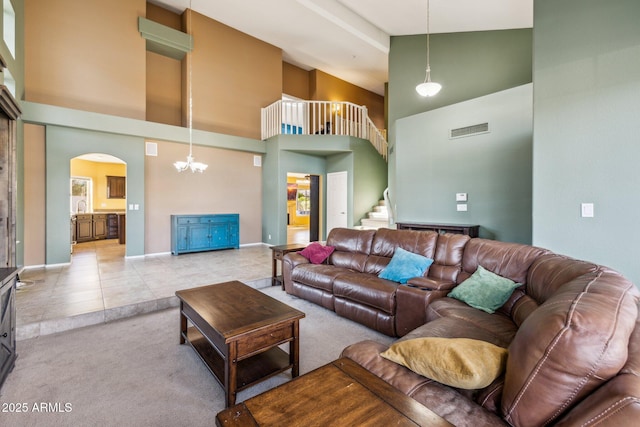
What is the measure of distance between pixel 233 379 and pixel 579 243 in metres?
3.32

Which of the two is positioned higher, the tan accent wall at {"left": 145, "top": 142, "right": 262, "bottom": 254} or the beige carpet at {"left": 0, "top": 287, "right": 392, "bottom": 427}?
the tan accent wall at {"left": 145, "top": 142, "right": 262, "bottom": 254}

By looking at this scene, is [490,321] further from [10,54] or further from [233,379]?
[10,54]

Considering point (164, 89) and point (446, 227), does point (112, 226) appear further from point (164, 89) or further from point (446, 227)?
point (446, 227)

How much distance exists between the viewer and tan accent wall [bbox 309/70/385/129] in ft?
33.4

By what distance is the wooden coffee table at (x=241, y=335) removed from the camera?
1.88 meters

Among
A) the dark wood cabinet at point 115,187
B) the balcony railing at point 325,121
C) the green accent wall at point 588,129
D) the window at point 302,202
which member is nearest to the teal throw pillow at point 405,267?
the green accent wall at point 588,129

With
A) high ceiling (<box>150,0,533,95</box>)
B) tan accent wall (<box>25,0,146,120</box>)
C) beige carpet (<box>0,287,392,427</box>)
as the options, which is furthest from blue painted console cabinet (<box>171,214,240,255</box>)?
high ceiling (<box>150,0,533,95</box>)

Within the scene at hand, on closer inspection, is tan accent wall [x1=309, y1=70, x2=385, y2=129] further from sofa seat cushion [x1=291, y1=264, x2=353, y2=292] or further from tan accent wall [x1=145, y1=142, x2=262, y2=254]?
sofa seat cushion [x1=291, y1=264, x2=353, y2=292]

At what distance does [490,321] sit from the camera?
2.11m

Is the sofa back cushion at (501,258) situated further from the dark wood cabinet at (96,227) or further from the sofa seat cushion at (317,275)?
the dark wood cabinet at (96,227)

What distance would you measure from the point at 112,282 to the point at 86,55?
186 inches

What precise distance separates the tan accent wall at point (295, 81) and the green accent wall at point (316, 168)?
2.98 meters

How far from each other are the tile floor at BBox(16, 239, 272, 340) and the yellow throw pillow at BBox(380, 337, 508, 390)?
→ 331cm

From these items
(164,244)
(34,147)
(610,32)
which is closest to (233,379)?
(610,32)
